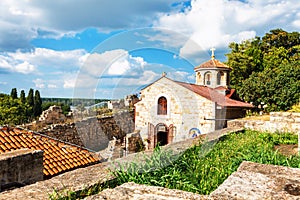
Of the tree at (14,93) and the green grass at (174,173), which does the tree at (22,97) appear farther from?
the green grass at (174,173)

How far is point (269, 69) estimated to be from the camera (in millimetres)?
24312

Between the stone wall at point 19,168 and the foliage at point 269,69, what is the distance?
1861 cm

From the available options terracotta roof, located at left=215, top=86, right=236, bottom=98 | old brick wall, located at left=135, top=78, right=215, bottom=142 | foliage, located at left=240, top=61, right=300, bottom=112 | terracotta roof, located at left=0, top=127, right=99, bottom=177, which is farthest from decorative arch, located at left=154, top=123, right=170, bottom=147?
foliage, located at left=240, top=61, right=300, bottom=112

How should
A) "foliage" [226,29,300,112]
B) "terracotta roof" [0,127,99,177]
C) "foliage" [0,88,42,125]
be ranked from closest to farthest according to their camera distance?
"terracotta roof" [0,127,99,177] → "foliage" [226,29,300,112] → "foliage" [0,88,42,125]

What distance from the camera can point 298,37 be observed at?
111 ft

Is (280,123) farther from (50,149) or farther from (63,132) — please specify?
(63,132)

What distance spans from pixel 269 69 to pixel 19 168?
23589 millimetres

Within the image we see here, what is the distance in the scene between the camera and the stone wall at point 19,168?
157 inches

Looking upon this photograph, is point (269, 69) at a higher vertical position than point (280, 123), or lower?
higher

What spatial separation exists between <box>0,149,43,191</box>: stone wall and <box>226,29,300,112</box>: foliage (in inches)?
733

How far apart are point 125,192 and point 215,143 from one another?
14.9ft

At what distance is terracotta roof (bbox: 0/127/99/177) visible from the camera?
6.24m

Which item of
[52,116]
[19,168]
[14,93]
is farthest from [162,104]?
[14,93]

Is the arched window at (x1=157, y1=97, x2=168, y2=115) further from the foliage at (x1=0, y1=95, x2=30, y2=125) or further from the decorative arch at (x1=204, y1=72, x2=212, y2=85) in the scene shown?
the foliage at (x1=0, y1=95, x2=30, y2=125)
